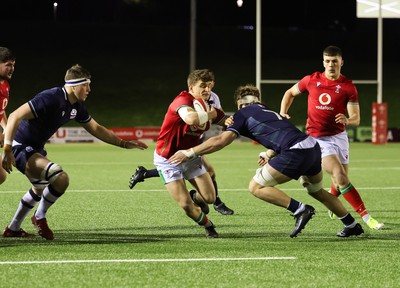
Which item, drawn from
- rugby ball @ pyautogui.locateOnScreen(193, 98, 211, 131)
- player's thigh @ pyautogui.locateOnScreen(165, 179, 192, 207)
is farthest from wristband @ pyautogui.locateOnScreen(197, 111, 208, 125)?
player's thigh @ pyautogui.locateOnScreen(165, 179, 192, 207)

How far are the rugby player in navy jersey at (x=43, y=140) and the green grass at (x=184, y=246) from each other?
0.31 meters

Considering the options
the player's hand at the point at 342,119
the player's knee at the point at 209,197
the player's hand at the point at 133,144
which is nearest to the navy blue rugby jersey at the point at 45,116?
the player's hand at the point at 133,144

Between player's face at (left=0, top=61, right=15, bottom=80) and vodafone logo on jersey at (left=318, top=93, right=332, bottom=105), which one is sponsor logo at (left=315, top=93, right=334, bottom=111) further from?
player's face at (left=0, top=61, right=15, bottom=80)

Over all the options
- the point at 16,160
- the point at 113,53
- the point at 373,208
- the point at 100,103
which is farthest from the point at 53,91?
the point at 113,53

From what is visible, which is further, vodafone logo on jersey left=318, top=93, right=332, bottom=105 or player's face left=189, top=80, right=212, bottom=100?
vodafone logo on jersey left=318, top=93, right=332, bottom=105

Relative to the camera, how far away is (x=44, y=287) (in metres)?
6.61

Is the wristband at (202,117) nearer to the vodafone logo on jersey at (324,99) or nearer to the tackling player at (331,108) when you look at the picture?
the tackling player at (331,108)

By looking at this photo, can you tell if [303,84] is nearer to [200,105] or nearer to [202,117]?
[200,105]

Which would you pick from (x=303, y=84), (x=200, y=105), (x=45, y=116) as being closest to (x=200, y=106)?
(x=200, y=105)

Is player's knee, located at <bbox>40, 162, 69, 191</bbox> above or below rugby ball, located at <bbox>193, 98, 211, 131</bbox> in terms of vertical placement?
below

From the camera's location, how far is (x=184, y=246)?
8648 mm

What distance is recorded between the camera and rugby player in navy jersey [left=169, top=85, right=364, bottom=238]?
8.81 m

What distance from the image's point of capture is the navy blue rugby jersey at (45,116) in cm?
890

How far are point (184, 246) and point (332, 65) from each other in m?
3.18
